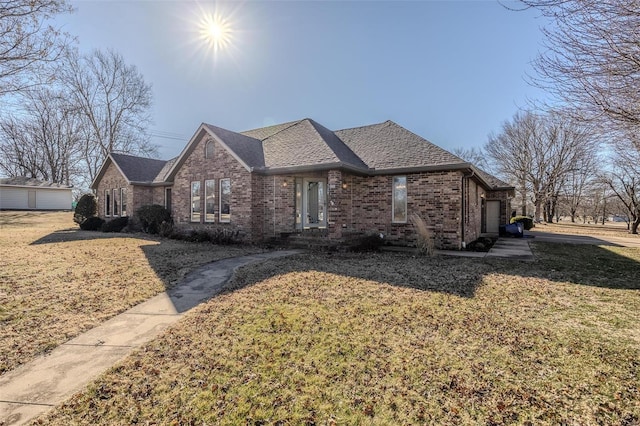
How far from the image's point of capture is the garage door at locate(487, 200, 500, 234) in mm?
20562

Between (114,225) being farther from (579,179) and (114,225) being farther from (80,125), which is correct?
(579,179)

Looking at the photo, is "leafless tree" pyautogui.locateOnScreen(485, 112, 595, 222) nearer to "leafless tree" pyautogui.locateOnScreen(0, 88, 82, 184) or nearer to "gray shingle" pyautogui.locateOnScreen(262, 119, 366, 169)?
"gray shingle" pyautogui.locateOnScreen(262, 119, 366, 169)

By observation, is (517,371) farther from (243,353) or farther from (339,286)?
(339,286)

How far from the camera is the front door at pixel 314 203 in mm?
13258

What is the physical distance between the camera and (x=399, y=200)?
1197 centimetres

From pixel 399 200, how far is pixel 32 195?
40576 mm

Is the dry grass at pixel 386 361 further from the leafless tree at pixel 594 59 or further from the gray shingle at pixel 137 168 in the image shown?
the gray shingle at pixel 137 168

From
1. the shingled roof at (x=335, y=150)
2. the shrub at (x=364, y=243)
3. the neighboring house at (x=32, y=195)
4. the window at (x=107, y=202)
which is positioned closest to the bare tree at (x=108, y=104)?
the neighboring house at (x=32, y=195)

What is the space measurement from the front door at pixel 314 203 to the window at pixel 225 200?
11.0 ft

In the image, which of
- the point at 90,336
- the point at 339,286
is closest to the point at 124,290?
the point at 90,336

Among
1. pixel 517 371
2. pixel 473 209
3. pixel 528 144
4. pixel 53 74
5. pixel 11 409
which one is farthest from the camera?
pixel 528 144

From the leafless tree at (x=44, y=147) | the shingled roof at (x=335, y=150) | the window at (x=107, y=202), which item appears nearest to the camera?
the shingled roof at (x=335, y=150)

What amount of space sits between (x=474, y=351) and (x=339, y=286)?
10.4 ft

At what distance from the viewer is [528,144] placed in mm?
33000
